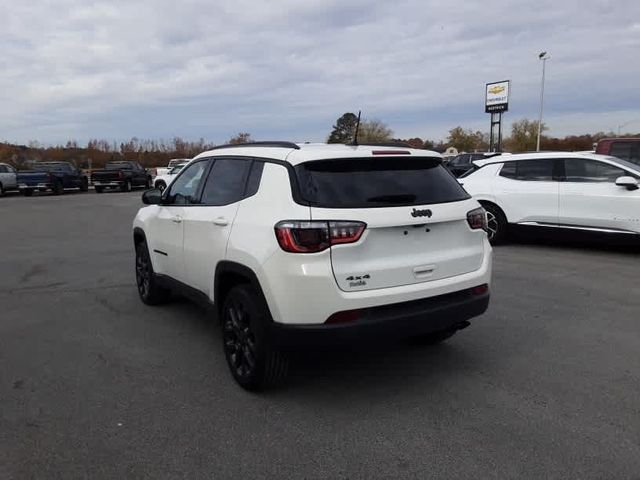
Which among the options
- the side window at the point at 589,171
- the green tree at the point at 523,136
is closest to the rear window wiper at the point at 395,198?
the side window at the point at 589,171

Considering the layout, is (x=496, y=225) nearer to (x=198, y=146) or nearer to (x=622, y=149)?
(x=622, y=149)

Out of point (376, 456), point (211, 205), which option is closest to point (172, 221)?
point (211, 205)

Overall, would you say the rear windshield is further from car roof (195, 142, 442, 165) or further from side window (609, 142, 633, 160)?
side window (609, 142, 633, 160)

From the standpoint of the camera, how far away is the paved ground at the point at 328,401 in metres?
3.07

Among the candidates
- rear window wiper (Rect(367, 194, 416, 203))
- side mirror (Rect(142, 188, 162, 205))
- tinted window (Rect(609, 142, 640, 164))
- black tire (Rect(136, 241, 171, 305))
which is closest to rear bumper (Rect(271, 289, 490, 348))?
rear window wiper (Rect(367, 194, 416, 203))

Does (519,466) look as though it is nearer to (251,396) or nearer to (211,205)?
(251,396)

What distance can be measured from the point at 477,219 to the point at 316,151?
4.28 ft

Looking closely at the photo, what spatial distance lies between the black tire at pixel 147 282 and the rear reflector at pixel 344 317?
2.92 meters

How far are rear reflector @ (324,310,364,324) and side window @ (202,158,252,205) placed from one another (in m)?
1.21

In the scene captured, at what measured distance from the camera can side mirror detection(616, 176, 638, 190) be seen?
339 inches

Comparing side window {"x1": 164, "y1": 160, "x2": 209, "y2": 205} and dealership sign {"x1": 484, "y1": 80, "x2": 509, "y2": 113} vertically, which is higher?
dealership sign {"x1": 484, "y1": 80, "x2": 509, "y2": 113}

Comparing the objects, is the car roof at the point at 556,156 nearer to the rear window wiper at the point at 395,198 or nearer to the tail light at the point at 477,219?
the tail light at the point at 477,219

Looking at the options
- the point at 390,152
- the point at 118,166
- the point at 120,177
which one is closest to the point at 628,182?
the point at 390,152

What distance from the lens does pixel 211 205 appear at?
14.7ft
